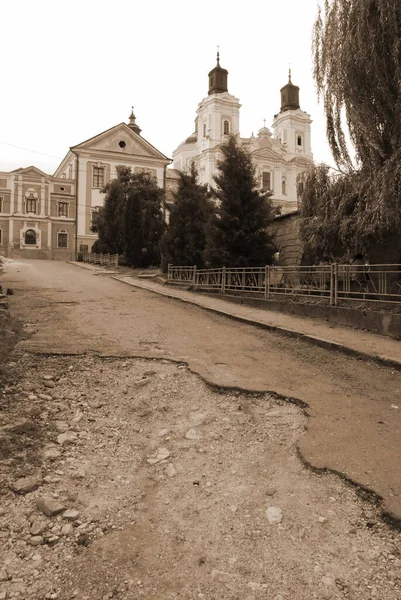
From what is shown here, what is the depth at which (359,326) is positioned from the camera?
27.1 feet

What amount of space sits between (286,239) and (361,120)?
6.86m

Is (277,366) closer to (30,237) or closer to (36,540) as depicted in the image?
(36,540)

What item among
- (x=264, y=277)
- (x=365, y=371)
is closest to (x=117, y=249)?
(x=264, y=277)

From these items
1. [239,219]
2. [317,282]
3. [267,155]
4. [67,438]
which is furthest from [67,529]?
[267,155]

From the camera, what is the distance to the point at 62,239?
161 ft

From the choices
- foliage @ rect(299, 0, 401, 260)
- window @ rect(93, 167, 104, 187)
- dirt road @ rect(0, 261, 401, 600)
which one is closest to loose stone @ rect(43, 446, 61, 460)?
dirt road @ rect(0, 261, 401, 600)

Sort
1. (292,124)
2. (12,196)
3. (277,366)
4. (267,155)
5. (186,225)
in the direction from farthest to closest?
(292,124) < (267,155) < (12,196) < (186,225) < (277,366)

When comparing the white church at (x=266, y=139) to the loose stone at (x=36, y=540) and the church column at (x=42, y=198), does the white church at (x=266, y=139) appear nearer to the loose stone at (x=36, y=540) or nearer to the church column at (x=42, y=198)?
the church column at (x=42, y=198)

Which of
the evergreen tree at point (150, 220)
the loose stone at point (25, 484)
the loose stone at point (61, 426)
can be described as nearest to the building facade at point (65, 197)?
the evergreen tree at point (150, 220)

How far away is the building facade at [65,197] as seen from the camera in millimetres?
47438

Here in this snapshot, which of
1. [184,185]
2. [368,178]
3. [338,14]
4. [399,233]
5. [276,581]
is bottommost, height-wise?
[276,581]

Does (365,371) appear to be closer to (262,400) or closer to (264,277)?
(262,400)

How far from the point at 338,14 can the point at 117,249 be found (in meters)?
24.5

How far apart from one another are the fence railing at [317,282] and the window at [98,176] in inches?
1506
